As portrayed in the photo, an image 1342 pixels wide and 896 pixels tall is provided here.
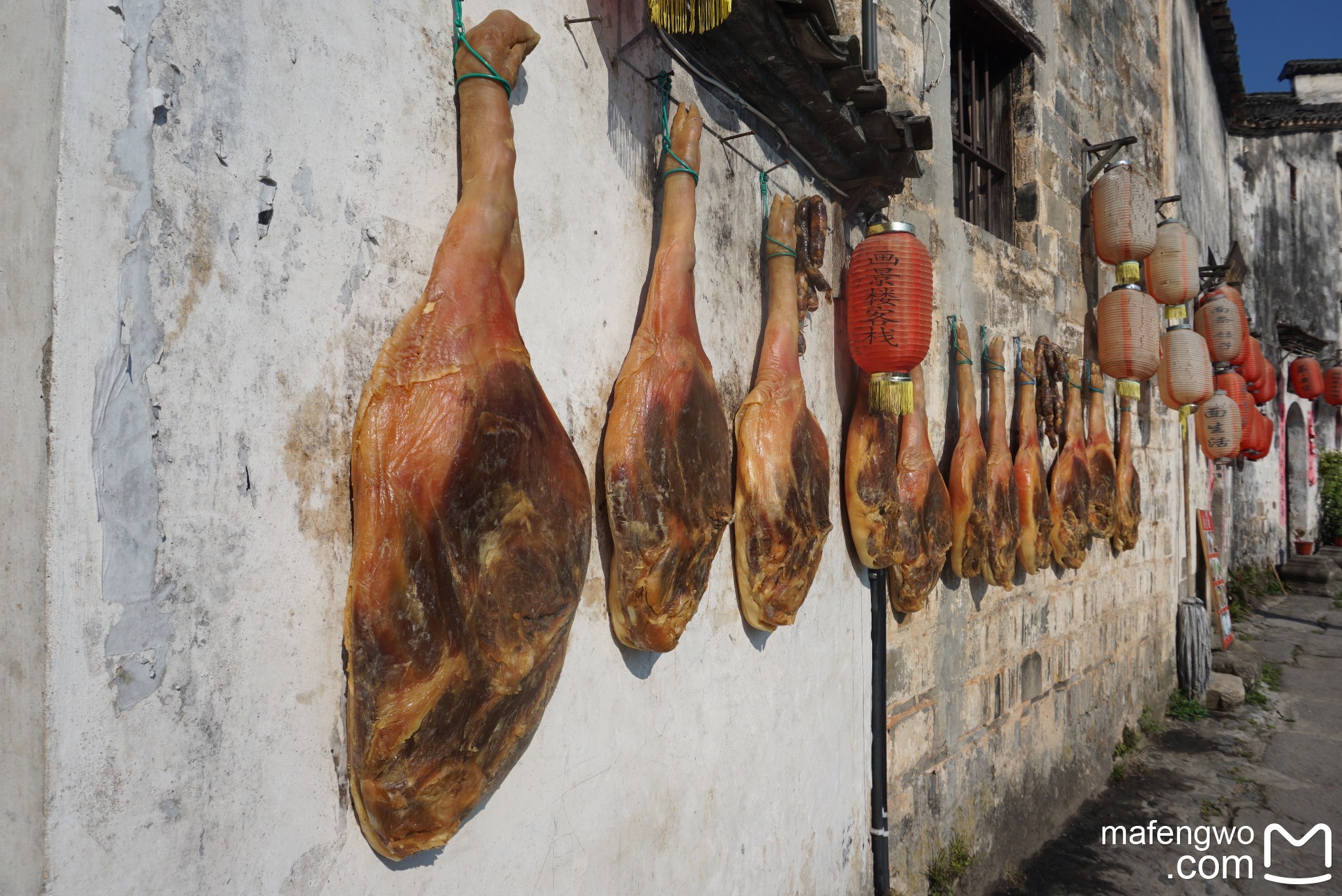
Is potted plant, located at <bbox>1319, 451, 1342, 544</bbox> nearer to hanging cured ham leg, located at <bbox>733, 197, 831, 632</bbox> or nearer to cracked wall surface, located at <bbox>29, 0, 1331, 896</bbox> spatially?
cracked wall surface, located at <bbox>29, 0, 1331, 896</bbox>

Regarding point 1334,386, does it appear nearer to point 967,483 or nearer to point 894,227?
point 967,483

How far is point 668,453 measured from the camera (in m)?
2.15

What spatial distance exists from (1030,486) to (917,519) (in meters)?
1.58

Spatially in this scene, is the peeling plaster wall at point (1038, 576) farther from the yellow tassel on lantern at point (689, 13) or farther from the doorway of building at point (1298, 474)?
the doorway of building at point (1298, 474)

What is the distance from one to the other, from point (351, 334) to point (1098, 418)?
561 cm

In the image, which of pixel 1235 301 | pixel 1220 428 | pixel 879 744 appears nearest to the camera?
pixel 879 744

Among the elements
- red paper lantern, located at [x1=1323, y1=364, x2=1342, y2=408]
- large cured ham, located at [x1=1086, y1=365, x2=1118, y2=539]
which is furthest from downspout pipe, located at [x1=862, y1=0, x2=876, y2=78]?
red paper lantern, located at [x1=1323, y1=364, x2=1342, y2=408]

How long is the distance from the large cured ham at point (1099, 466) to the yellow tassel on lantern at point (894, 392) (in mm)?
2903

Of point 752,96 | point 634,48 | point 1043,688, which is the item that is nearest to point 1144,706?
point 1043,688

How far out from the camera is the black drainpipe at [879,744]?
346cm

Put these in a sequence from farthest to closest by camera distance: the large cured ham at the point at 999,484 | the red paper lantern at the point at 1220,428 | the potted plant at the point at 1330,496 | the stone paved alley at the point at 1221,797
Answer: the potted plant at the point at 1330,496 → the red paper lantern at the point at 1220,428 → the stone paved alley at the point at 1221,797 → the large cured ham at the point at 999,484

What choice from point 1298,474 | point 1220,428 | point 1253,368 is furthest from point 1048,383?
point 1298,474

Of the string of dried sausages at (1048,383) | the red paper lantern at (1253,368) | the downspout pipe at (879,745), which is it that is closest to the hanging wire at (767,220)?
the downspout pipe at (879,745)

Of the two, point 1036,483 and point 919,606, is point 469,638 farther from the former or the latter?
point 1036,483
